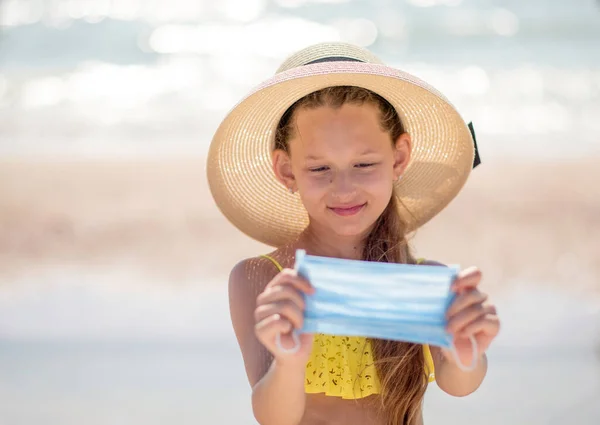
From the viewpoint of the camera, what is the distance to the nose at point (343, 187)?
9.59ft

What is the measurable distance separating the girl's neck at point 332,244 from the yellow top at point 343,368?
272mm

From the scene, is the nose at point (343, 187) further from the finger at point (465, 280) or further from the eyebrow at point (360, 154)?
the finger at point (465, 280)

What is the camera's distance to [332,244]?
3.23 m

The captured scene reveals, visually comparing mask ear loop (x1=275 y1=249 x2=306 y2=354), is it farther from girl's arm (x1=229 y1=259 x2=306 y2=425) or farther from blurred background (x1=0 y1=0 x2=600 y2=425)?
blurred background (x1=0 y1=0 x2=600 y2=425)

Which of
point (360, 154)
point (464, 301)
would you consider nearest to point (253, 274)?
point (360, 154)

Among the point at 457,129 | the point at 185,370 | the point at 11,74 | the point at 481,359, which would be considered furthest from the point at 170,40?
the point at 481,359

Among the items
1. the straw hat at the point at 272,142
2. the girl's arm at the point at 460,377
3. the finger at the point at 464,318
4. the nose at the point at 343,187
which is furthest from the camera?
the straw hat at the point at 272,142

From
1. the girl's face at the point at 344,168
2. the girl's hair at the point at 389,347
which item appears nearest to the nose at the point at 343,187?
the girl's face at the point at 344,168

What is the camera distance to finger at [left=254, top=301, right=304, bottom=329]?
222cm

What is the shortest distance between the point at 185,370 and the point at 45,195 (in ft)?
10.5

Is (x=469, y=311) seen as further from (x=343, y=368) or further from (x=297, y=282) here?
(x=343, y=368)

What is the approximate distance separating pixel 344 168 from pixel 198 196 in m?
5.14

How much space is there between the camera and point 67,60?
9609 millimetres

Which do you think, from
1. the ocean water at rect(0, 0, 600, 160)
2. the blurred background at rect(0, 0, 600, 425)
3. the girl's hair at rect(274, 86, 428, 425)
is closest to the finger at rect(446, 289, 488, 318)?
the girl's hair at rect(274, 86, 428, 425)
